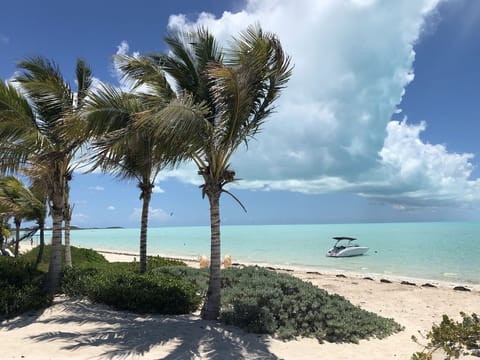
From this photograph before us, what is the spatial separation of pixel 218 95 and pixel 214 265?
3333 millimetres

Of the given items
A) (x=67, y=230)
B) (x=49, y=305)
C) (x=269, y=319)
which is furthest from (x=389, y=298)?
(x=67, y=230)

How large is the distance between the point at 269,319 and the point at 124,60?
6.33 meters

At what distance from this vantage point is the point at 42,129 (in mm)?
9281

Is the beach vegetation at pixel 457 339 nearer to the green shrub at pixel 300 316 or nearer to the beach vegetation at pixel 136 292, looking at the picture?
the green shrub at pixel 300 316

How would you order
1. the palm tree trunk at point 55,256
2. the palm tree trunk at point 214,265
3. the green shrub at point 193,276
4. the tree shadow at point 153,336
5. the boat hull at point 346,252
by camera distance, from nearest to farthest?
the tree shadow at point 153,336, the palm tree trunk at point 214,265, the palm tree trunk at point 55,256, the green shrub at point 193,276, the boat hull at point 346,252

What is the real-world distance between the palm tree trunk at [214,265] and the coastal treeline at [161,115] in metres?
0.02

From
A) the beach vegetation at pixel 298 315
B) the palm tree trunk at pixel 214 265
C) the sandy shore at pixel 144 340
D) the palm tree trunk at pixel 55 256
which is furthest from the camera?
the palm tree trunk at pixel 55 256

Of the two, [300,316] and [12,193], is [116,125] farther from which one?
[12,193]

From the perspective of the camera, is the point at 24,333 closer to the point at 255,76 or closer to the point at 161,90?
the point at 161,90

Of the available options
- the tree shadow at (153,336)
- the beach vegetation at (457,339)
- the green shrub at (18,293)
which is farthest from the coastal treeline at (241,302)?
the beach vegetation at (457,339)

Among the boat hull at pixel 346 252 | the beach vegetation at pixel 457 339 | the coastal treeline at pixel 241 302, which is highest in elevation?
the coastal treeline at pixel 241 302

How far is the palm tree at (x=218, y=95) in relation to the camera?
23.2ft

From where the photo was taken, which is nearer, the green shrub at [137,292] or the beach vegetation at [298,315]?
the beach vegetation at [298,315]

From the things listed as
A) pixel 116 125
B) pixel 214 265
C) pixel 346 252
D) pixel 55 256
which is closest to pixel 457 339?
pixel 214 265
